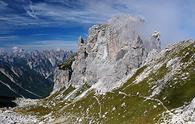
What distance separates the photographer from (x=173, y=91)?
112 m

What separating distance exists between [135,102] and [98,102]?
3786cm

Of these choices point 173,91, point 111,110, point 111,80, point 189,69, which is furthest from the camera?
point 111,80

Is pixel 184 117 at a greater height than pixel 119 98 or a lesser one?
greater

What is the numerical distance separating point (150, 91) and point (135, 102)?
23.0ft

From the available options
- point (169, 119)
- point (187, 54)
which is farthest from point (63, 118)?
point (169, 119)

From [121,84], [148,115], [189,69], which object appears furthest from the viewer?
[121,84]

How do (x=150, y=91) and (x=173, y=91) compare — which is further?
(x=150, y=91)

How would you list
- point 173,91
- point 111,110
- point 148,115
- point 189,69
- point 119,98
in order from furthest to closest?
point 119,98 → point 111,110 → point 189,69 → point 173,91 → point 148,115

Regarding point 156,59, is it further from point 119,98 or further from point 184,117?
point 184,117

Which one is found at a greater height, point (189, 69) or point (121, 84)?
point (189, 69)

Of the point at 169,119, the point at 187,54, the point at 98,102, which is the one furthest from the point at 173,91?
the point at 98,102

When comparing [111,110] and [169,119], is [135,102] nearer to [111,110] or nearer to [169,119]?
[111,110]

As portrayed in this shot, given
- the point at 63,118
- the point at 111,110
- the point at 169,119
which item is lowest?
the point at 63,118

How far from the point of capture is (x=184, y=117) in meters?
88.8
